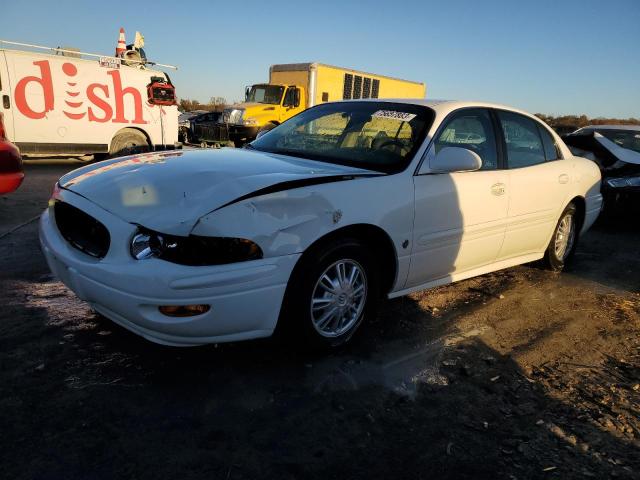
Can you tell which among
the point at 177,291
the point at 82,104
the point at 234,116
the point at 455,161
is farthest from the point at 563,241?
Result: the point at 234,116

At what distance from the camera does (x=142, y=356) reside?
272 centimetres

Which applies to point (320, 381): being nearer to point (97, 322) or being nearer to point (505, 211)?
point (97, 322)

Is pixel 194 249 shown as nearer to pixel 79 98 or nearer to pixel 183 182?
pixel 183 182

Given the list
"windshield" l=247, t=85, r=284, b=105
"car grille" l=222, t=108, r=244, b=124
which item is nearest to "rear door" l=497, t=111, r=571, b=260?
"car grille" l=222, t=108, r=244, b=124

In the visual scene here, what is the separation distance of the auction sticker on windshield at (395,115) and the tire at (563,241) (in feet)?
6.46

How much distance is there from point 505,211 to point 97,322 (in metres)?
2.98

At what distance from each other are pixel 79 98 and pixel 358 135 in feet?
25.7

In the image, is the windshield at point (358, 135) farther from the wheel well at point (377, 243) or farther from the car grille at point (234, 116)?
the car grille at point (234, 116)

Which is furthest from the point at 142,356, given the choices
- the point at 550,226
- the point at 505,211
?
the point at 550,226

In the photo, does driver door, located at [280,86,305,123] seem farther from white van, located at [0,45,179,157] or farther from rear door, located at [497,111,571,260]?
rear door, located at [497,111,571,260]

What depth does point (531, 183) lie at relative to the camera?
3922 millimetres

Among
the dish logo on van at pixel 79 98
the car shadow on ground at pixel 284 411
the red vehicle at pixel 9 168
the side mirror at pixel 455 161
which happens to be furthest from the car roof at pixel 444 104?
the dish logo on van at pixel 79 98

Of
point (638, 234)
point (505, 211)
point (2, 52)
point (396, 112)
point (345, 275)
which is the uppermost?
point (2, 52)

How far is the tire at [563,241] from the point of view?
14.9ft
